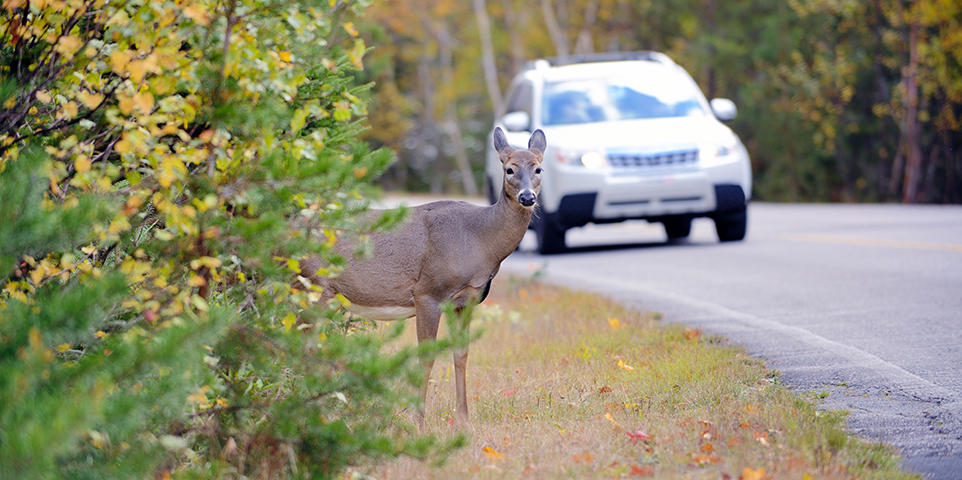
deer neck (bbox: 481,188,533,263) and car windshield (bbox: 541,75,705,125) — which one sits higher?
deer neck (bbox: 481,188,533,263)

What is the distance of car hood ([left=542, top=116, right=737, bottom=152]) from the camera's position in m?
16.7

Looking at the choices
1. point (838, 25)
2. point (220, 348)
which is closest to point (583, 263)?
point (220, 348)

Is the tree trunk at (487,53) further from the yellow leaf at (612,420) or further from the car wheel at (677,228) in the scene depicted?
the yellow leaf at (612,420)

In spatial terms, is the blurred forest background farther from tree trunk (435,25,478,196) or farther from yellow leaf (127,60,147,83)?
yellow leaf (127,60,147,83)

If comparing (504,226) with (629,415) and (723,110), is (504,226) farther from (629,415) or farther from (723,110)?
(723,110)

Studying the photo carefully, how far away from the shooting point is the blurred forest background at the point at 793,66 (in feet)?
97.9

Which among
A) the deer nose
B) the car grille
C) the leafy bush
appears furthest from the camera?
the car grille

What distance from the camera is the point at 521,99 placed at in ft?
63.1

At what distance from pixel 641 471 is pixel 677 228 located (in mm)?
13725

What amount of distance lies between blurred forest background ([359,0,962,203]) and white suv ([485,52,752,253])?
4.63 metres

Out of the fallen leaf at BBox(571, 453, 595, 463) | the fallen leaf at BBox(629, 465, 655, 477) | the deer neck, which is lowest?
the fallen leaf at BBox(571, 453, 595, 463)

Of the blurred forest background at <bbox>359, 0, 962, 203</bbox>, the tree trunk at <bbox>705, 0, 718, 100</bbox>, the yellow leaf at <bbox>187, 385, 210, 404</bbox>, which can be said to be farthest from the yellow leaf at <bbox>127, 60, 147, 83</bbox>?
the tree trunk at <bbox>705, 0, 718, 100</bbox>

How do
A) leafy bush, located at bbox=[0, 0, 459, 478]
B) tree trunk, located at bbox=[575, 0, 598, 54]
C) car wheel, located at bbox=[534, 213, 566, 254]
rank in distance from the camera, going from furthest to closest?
tree trunk, located at bbox=[575, 0, 598, 54] → car wheel, located at bbox=[534, 213, 566, 254] → leafy bush, located at bbox=[0, 0, 459, 478]

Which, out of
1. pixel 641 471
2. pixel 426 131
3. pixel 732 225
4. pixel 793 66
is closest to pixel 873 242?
pixel 732 225
